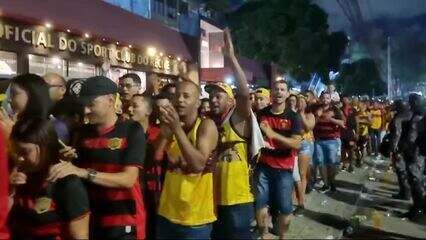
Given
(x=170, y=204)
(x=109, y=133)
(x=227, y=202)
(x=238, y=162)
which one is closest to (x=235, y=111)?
(x=238, y=162)

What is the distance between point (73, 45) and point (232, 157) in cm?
845

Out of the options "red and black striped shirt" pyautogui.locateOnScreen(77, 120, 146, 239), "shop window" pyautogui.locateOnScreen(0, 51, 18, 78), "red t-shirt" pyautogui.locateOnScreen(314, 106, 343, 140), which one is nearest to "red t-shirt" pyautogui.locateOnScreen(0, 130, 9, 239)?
"red and black striped shirt" pyautogui.locateOnScreen(77, 120, 146, 239)

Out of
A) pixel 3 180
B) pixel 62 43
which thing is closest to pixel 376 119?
pixel 62 43

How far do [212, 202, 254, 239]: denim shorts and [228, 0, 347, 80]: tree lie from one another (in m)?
37.2

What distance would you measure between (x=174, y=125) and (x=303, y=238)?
Answer: 15.2 ft

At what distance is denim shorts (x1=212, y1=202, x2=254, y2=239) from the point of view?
5.29 metres

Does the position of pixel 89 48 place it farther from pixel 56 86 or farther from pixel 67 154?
pixel 67 154

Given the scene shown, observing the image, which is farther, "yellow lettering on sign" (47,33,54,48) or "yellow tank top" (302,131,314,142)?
"yellow lettering on sign" (47,33,54,48)

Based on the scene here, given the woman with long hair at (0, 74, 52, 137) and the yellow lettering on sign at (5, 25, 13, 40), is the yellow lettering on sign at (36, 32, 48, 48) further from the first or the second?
the woman with long hair at (0, 74, 52, 137)

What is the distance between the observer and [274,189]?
6.98 m

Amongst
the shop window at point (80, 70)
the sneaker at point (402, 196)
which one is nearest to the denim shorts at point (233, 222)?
the sneaker at point (402, 196)

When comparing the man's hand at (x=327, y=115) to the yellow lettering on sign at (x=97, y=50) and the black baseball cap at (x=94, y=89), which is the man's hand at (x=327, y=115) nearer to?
the yellow lettering on sign at (x=97, y=50)

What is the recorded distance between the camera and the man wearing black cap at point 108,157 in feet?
12.5

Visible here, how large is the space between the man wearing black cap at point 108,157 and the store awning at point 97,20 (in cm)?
716
